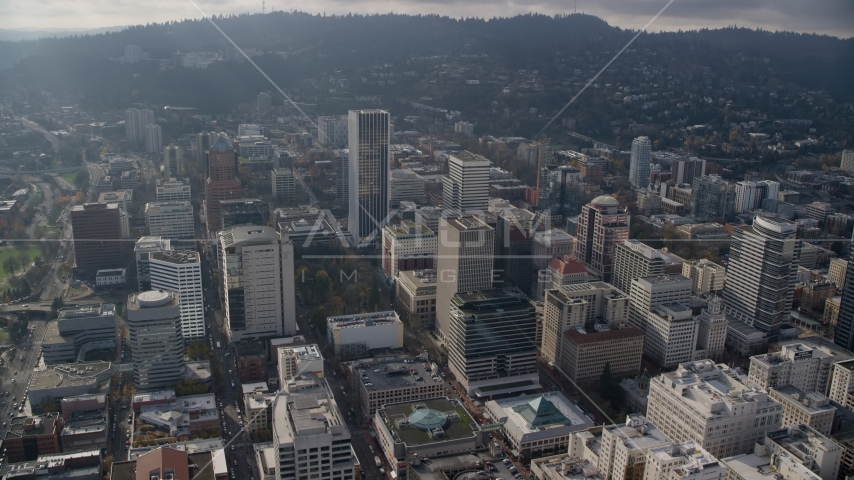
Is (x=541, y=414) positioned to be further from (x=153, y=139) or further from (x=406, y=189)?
(x=153, y=139)

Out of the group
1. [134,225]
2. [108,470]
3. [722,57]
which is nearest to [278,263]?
[108,470]

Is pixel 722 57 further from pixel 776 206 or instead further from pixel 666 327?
pixel 666 327

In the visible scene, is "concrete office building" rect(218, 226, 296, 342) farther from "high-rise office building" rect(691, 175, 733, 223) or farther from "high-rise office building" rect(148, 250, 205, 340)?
"high-rise office building" rect(691, 175, 733, 223)

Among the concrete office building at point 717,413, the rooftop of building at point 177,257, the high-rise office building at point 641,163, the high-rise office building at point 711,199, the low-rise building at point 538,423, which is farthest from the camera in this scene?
the high-rise office building at point 641,163

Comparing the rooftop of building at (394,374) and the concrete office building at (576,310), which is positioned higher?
the concrete office building at (576,310)

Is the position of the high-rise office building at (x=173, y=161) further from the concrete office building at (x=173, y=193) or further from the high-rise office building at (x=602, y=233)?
the high-rise office building at (x=602, y=233)

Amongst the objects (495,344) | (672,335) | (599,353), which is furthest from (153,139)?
(672,335)

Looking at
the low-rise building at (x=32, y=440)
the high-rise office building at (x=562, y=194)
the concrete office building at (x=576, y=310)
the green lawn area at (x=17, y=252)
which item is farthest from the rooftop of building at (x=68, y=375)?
the high-rise office building at (x=562, y=194)
